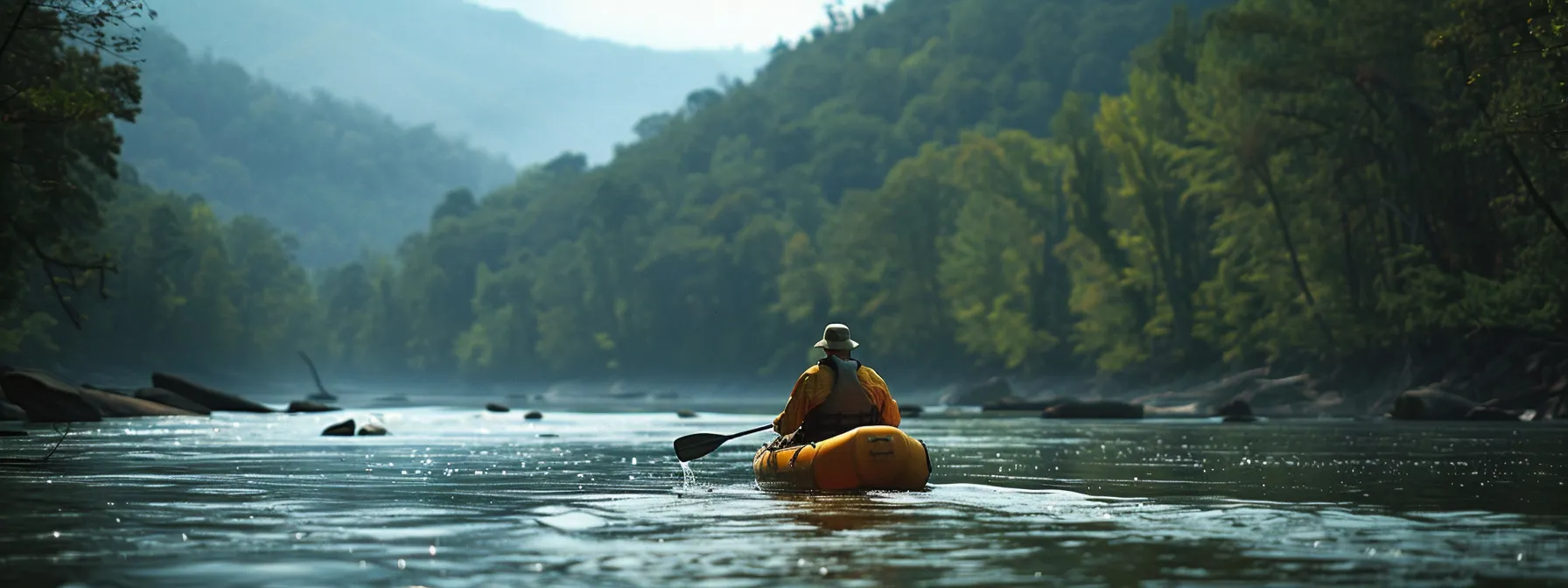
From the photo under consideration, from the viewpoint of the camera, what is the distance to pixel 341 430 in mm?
36844

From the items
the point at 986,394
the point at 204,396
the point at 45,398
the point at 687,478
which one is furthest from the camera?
the point at 986,394

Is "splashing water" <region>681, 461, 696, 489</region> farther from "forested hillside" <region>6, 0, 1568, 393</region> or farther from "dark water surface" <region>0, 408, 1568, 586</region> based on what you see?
"forested hillside" <region>6, 0, 1568, 393</region>

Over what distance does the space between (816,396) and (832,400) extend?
0.61 feet

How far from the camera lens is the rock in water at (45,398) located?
37.3 meters

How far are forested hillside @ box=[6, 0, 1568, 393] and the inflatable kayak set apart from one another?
51.9ft

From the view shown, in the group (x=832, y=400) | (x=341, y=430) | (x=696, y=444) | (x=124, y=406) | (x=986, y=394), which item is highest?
(x=986, y=394)

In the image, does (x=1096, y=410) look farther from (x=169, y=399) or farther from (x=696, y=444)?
(x=696, y=444)

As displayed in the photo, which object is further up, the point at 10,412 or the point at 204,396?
the point at 204,396

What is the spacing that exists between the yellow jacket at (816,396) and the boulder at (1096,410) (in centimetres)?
3341

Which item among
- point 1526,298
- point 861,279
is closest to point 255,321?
point 861,279

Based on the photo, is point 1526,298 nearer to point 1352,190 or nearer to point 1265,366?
point 1352,190

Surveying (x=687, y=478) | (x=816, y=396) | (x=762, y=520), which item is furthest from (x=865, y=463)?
(x=687, y=478)

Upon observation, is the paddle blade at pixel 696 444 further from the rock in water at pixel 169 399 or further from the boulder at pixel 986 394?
the boulder at pixel 986 394

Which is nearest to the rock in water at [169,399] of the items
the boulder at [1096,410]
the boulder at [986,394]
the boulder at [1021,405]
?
the boulder at [1096,410]
